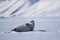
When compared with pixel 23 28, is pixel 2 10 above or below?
above

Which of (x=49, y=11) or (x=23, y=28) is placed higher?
(x=49, y=11)

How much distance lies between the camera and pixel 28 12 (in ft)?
200

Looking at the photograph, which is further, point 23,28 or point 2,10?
point 2,10

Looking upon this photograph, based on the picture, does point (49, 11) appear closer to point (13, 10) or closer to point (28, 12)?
point (28, 12)

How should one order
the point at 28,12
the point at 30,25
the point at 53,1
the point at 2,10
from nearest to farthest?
the point at 30,25 < the point at 2,10 < the point at 28,12 < the point at 53,1

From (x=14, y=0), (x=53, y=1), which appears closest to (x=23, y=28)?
(x=14, y=0)

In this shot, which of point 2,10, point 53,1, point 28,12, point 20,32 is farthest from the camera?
point 53,1

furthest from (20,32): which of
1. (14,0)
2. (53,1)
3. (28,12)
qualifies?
(53,1)

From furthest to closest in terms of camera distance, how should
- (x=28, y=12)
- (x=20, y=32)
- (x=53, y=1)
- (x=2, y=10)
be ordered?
(x=53, y=1) → (x=28, y=12) → (x=2, y=10) → (x=20, y=32)

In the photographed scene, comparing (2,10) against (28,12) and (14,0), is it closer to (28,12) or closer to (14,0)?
(14,0)

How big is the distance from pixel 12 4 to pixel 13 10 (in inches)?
121

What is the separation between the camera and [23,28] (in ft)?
29.4

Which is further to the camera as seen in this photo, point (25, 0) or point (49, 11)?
point (49, 11)

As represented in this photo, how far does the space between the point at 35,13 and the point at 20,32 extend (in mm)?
49446
